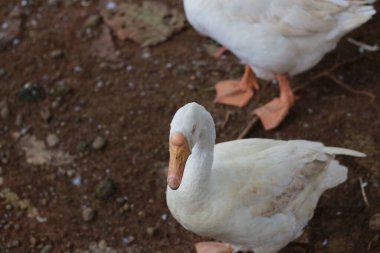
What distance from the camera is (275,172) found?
3244 millimetres

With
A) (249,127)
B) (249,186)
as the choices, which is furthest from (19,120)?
(249,186)

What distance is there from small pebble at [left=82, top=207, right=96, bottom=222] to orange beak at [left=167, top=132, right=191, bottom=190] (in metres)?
1.41

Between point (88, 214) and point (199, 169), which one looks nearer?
point (199, 169)

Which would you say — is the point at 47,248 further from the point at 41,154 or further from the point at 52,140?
the point at 52,140

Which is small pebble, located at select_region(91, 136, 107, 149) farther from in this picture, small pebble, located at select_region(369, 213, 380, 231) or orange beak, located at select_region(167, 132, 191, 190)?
small pebble, located at select_region(369, 213, 380, 231)

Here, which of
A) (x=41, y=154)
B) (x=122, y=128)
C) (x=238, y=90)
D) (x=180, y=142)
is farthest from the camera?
(x=238, y=90)

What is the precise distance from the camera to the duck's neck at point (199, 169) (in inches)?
118

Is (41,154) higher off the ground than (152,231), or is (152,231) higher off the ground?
(41,154)

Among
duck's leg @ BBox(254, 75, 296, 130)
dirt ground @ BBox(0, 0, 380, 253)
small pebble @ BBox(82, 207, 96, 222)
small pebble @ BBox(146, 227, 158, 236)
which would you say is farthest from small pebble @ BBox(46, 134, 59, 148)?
duck's leg @ BBox(254, 75, 296, 130)

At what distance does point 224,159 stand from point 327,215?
0.92m

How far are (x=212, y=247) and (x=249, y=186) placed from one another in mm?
735

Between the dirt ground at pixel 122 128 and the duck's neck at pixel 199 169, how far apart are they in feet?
2.88

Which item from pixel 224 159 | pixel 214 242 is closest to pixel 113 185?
pixel 214 242

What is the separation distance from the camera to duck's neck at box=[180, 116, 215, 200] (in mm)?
3008
